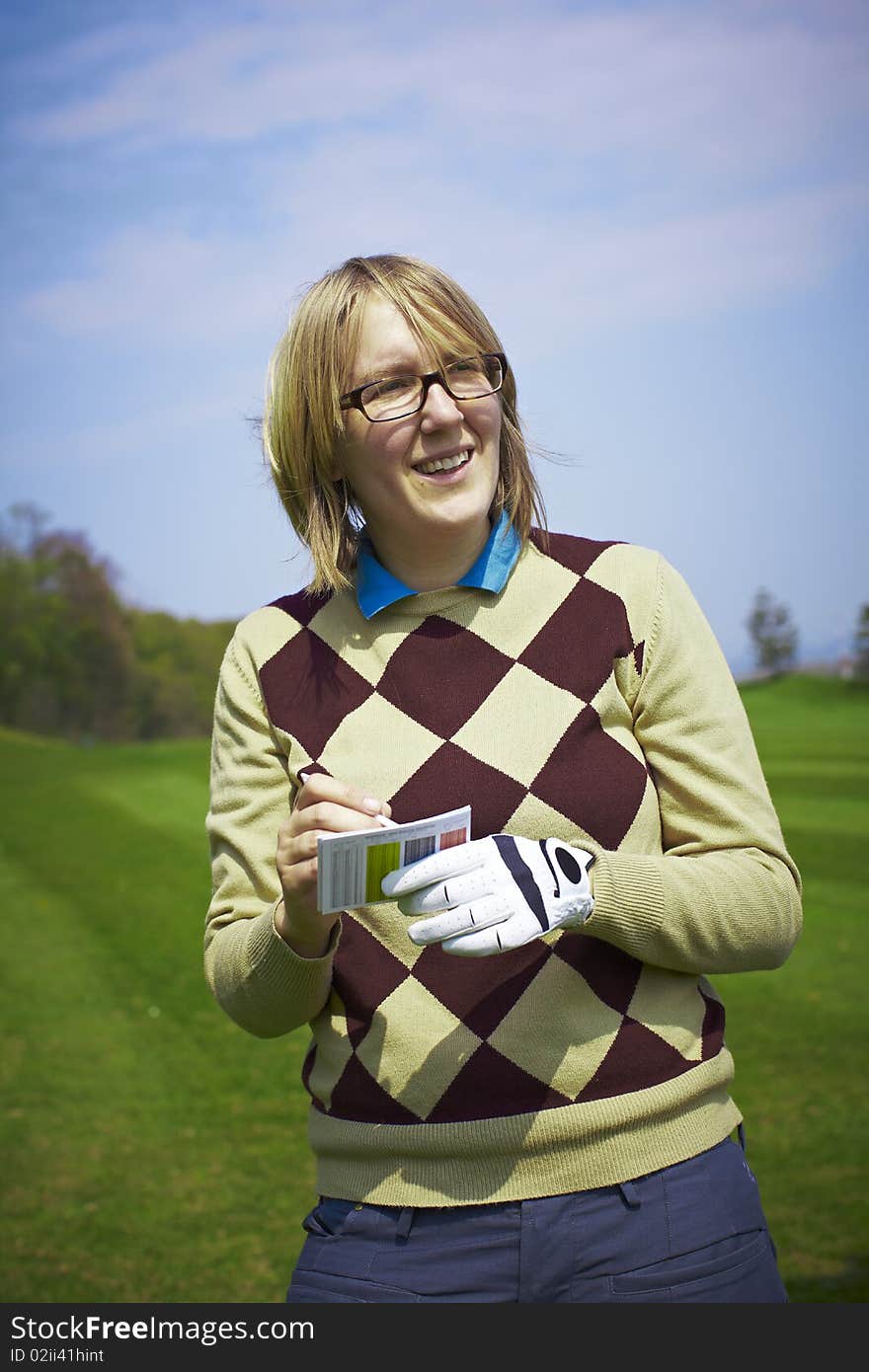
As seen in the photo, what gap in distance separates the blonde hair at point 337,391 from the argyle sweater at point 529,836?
166mm

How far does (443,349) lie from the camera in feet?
5.59

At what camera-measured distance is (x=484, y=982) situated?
158 cm

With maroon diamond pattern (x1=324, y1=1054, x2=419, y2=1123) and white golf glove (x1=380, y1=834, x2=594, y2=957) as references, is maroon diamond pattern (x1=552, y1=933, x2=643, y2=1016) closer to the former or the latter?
white golf glove (x1=380, y1=834, x2=594, y2=957)

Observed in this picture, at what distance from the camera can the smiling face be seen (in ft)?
5.59

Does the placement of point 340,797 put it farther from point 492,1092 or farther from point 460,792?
point 492,1092

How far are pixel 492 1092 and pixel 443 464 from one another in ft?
2.71

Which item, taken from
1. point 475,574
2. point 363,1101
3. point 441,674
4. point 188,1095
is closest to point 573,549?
point 475,574

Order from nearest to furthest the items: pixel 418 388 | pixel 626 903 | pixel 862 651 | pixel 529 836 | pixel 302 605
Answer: pixel 626 903
pixel 529 836
pixel 418 388
pixel 302 605
pixel 862 651

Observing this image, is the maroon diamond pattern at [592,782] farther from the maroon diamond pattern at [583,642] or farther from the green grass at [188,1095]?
the green grass at [188,1095]

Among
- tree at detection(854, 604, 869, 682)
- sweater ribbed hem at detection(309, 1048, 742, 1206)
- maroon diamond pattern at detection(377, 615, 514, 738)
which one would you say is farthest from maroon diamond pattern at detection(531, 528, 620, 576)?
tree at detection(854, 604, 869, 682)

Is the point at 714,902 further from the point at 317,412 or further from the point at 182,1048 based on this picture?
the point at 182,1048

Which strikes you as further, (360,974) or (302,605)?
(302,605)

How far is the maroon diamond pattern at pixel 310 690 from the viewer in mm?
1720

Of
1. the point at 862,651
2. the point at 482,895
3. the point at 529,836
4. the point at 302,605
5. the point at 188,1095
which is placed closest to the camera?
the point at 482,895
